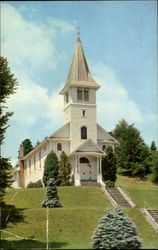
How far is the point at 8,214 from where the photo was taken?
29.7m

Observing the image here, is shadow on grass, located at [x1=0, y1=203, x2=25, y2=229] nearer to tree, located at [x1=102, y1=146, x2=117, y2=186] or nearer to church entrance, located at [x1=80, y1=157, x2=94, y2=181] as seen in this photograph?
church entrance, located at [x1=80, y1=157, x2=94, y2=181]

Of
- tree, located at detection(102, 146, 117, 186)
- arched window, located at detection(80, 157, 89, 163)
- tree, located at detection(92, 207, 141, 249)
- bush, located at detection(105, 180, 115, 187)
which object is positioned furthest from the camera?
arched window, located at detection(80, 157, 89, 163)

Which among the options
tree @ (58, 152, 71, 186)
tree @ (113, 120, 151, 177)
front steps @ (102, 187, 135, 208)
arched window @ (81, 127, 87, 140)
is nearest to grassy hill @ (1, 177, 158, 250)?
front steps @ (102, 187, 135, 208)

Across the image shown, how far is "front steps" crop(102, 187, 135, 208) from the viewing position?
37031 mm

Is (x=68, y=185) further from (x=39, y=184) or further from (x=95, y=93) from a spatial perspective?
(x=95, y=93)

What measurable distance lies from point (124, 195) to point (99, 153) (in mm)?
8068

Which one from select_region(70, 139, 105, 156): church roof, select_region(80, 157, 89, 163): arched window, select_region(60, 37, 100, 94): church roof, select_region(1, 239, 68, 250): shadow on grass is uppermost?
select_region(60, 37, 100, 94): church roof

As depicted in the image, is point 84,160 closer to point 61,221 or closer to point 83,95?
point 83,95

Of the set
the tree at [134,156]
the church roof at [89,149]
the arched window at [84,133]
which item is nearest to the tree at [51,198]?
the church roof at [89,149]

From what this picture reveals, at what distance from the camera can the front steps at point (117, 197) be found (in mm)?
37031

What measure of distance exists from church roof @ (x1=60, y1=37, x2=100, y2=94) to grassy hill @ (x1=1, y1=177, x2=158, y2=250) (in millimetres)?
15391

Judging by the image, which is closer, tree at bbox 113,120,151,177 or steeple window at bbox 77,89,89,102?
steeple window at bbox 77,89,89,102

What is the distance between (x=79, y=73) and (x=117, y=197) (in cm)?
1823

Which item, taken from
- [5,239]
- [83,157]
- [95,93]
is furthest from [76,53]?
[5,239]
